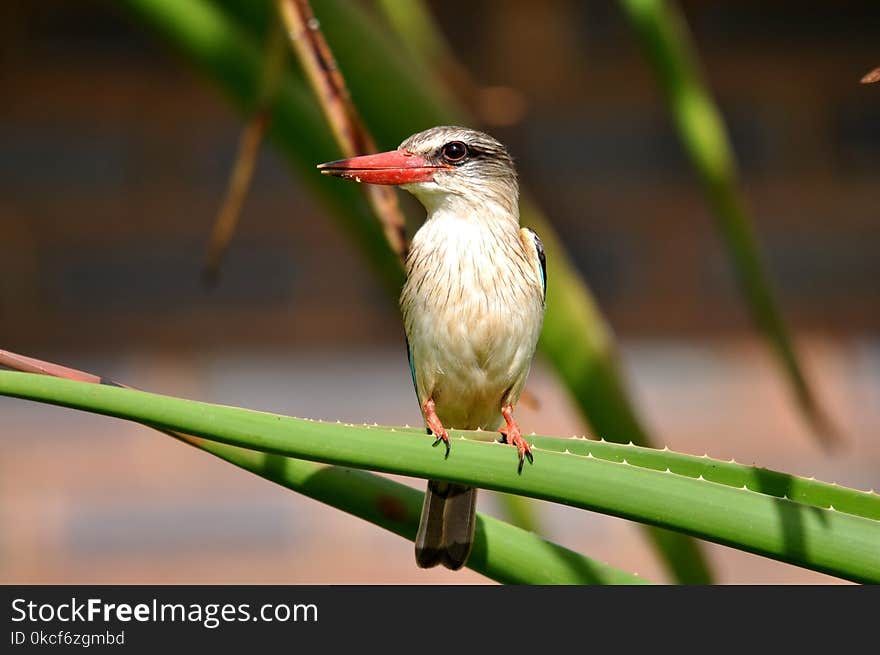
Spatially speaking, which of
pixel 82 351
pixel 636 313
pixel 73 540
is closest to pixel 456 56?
pixel 636 313

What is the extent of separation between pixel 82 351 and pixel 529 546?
173 inches

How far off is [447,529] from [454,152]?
0.48m

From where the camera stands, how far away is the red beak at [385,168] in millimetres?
1196

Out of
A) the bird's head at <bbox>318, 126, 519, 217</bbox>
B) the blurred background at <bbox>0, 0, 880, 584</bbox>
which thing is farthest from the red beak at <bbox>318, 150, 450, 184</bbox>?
the blurred background at <bbox>0, 0, 880, 584</bbox>

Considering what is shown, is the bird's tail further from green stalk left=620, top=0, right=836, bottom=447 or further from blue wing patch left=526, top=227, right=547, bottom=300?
green stalk left=620, top=0, right=836, bottom=447

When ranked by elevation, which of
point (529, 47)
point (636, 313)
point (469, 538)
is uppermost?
point (529, 47)

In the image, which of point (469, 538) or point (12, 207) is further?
point (12, 207)

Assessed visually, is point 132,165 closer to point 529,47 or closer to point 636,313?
point 529,47

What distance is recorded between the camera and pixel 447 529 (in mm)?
1480

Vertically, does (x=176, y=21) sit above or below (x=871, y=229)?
below

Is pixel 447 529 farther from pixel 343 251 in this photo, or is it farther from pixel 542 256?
pixel 343 251

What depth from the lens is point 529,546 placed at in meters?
1.19

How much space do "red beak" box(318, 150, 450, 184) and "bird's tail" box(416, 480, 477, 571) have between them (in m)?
0.36

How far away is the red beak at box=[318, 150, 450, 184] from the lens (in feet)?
3.92
